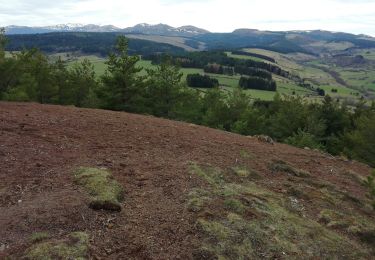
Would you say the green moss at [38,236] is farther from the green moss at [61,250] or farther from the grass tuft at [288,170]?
the grass tuft at [288,170]

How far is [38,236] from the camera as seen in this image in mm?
7691

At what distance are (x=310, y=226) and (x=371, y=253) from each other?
5.15ft

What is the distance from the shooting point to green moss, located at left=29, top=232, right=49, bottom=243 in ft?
24.9

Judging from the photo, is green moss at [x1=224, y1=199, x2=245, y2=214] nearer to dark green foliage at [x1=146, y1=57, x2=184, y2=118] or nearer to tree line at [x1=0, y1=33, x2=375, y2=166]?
tree line at [x1=0, y1=33, x2=375, y2=166]

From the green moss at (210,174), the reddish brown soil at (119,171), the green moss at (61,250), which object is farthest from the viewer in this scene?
the green moss at (210,174)

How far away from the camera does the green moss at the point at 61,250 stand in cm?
713

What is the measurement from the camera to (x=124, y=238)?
26.8 feet

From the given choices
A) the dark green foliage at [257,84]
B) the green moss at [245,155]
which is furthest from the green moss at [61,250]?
the dark green foliage at [257,84]

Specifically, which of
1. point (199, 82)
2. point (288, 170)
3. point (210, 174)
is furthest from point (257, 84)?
point (210, 174)

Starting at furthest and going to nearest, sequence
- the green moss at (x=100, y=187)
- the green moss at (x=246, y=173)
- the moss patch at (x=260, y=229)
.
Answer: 1. the green moss at (x=246, y=173)
2. the green moss at (x=100, y=187)
3. the moss patch at (x=260, y=229)

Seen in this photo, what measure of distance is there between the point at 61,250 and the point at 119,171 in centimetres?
416

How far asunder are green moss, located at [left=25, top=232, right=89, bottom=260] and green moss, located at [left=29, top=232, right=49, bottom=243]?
219mm

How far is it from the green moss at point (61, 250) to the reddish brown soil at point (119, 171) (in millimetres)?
220

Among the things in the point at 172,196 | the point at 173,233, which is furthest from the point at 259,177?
the point at 173,233
